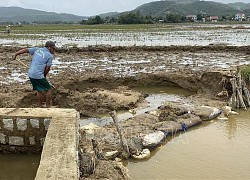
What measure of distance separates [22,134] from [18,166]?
19.9 inches

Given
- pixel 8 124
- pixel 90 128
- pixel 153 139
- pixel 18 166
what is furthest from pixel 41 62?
pixel 153 139

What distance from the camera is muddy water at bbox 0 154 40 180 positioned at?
4.97 metres

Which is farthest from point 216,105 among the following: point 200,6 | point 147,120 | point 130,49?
point 200,6

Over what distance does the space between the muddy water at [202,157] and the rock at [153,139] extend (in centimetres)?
13

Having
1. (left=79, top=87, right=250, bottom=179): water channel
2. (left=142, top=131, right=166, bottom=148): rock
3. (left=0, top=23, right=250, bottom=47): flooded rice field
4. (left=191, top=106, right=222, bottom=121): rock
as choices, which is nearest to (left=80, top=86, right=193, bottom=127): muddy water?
(left=79, top=87, right=250, bottom=179): water channel

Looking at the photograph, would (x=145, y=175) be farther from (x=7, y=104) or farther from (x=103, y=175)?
(x=7, y=104)

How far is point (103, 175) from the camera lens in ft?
15.2

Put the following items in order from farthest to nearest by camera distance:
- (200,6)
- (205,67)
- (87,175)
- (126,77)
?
(200,6), (205,67), (126,77), (87,175)

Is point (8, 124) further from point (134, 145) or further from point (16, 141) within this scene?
point (134, 145)

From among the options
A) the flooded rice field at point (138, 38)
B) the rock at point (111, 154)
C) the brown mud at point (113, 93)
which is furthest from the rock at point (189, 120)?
the flooded rice field at point (138, 38)

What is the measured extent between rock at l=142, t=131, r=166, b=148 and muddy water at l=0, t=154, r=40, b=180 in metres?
1.94

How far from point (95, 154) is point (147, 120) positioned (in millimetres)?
2747

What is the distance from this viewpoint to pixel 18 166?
5.27 m

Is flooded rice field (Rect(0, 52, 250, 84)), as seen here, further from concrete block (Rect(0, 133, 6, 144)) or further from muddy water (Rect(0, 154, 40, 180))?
muddy water (Rect(0, 154, 40, 180))
